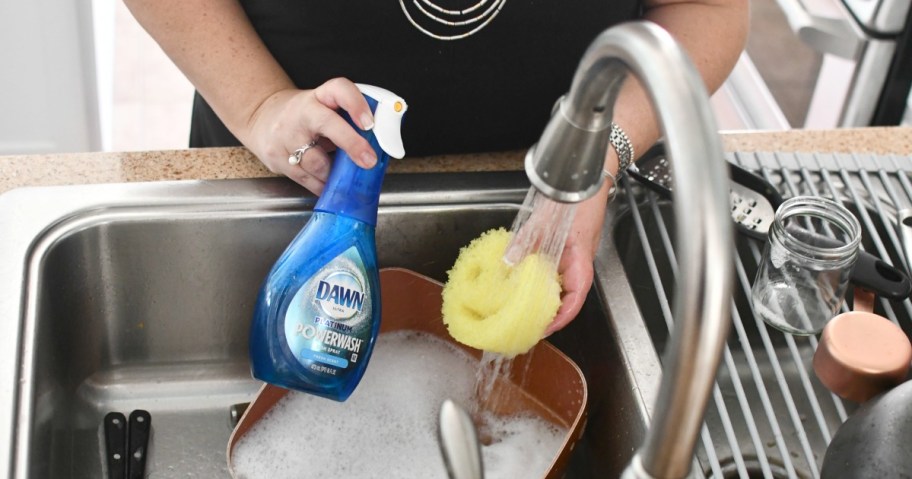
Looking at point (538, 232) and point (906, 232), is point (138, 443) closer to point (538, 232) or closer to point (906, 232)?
point (538, 232)

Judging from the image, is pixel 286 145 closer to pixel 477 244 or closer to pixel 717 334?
pixel 477 244

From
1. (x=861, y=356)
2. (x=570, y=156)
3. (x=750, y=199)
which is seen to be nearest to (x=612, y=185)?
(x=750, y=199)

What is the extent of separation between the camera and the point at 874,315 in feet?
2.67

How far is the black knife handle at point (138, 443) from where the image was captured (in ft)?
2.65

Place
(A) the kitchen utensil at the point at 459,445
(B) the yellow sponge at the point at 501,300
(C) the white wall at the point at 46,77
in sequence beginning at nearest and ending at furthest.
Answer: (A) the kitchen utensil at the point at 459,445 → (B) the yellow sponge at the point at 501,300 → (C) the white wall at the point at 46,77

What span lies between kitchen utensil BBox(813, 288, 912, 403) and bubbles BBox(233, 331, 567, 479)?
0.77 feet

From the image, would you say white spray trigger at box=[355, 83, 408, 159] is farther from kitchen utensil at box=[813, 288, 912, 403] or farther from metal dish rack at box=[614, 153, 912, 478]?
kitchen utensil at box=[813, 288, 912, 403]

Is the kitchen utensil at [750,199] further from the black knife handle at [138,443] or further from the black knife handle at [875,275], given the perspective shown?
the black knife handle at [138,443]

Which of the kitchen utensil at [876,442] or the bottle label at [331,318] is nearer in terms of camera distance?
the kitchen utensil at [876,442]

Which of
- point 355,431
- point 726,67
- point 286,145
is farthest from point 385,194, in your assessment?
point 726,67

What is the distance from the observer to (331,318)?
0.76 m

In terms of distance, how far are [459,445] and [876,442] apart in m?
0.33

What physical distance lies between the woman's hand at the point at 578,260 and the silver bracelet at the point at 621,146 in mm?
51

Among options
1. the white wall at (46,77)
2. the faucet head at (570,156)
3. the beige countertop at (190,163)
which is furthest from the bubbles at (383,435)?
the white wall at (46,77)
